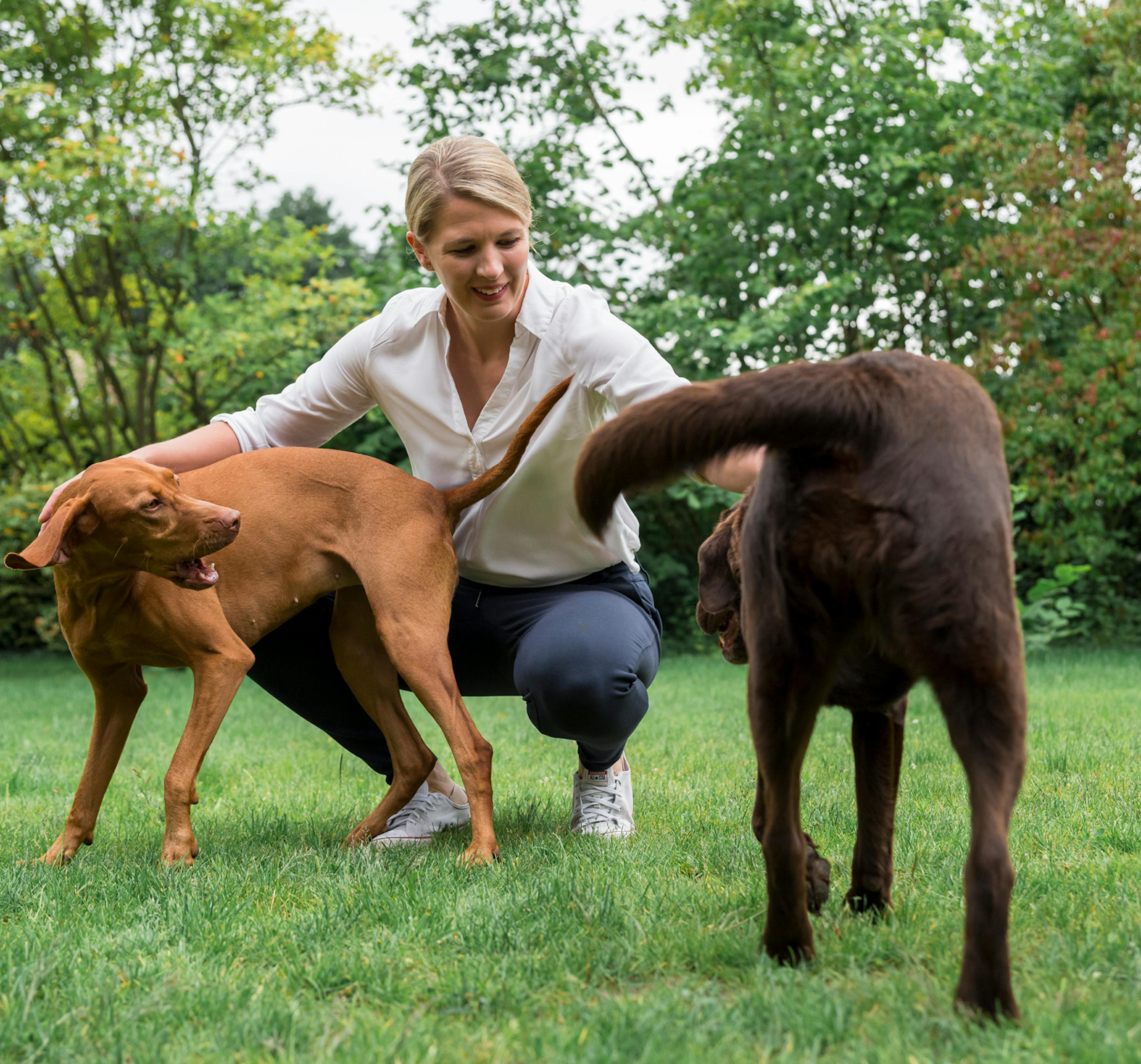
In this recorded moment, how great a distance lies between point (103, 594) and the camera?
10.0ft

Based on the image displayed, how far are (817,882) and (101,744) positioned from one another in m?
2.18

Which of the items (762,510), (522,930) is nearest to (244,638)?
(522,930)

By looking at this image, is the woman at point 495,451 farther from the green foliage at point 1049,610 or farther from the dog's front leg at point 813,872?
the green foliage at point 1049,610

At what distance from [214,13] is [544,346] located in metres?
8.37

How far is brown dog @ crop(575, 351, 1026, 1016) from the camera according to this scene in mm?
1551

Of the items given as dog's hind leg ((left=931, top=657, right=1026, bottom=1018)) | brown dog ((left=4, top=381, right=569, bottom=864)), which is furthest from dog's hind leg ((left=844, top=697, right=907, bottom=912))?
brown dog ((left=4, top=381, right=569, bottom=864))

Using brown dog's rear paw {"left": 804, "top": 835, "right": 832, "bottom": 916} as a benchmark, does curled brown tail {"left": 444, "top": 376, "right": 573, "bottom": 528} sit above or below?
above

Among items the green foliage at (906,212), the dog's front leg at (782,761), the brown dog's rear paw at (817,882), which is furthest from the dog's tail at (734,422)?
the green foliage at (906,212)

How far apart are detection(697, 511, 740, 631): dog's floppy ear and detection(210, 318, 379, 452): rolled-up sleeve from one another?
1.58 meters

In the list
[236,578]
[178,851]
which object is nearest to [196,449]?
[236,578]

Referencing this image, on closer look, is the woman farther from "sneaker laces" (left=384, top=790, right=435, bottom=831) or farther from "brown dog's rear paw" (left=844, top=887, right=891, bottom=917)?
"brown dog's rear paw" (left=844, top=887, right=891, bottom=917)

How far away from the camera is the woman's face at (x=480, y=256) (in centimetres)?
304

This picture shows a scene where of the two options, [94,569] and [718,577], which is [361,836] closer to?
[94,569]

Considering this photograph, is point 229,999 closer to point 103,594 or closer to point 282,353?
point 103,594
